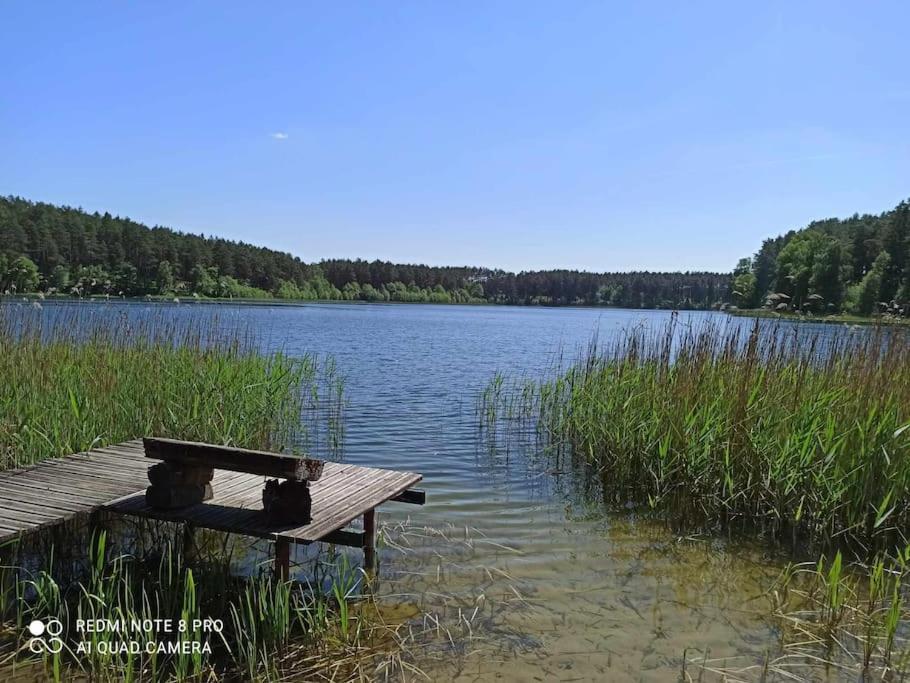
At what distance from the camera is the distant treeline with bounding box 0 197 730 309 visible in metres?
14.2

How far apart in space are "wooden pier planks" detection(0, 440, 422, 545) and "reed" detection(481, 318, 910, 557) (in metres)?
3.01

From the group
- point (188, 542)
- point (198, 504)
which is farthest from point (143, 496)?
point (188, 542)

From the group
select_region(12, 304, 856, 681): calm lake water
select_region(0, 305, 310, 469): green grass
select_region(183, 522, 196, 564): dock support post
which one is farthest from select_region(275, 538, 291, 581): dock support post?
select_region(0, 305, 310, 469): green grass

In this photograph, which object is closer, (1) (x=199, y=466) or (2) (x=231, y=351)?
(1) (x=199, y=466)

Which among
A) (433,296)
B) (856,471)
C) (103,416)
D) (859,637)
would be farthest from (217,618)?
(433,296)

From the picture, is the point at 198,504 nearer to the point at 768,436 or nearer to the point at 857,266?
the point at 768,436

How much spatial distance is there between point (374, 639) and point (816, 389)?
5.12 metres

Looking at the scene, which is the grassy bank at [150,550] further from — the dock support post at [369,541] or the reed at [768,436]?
the reed at [768,436]

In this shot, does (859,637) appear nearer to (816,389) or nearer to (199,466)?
(816,389)

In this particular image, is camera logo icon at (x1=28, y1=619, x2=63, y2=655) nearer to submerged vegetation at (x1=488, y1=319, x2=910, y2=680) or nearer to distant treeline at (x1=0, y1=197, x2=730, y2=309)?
submerged vegetation at (x1=488, y1=319, x2=910, y2=680)

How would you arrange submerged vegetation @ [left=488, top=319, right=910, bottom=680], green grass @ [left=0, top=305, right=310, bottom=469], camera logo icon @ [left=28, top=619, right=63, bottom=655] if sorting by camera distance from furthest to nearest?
green grass @ [left=0, top=305, right=310, bottom=469] < submerged vegetation @ [left=488, top=319, right=910, bottom=680] < camera logo icon @ [left=28, top=619, right=63, bottom=655]

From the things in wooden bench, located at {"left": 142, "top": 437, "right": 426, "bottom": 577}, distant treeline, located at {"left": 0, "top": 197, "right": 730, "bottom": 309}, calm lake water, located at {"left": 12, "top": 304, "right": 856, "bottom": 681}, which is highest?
distant treeline, located at {"left": 0, "top": 197, "right": 730, "bottom": 309}

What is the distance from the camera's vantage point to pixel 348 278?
398 feet

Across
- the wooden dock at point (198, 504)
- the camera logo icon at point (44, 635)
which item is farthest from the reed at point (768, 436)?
the camera logo icon at point (44, 635)
